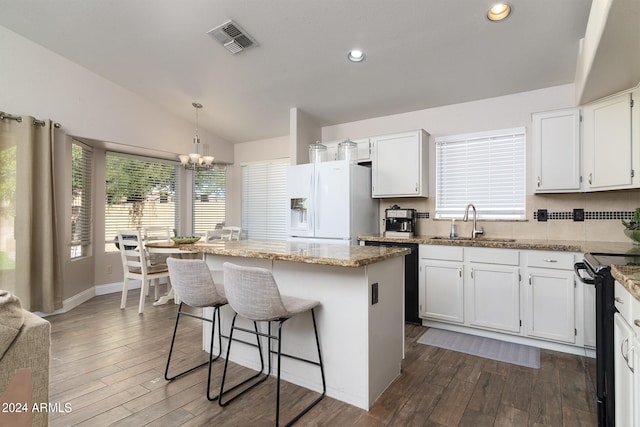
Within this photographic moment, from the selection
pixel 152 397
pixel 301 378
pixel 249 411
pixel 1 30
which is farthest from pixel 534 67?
pixel 1 30

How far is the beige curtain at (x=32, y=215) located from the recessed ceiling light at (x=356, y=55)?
135 inches

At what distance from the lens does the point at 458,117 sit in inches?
148

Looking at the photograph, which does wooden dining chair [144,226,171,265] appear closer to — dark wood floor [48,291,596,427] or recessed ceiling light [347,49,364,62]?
dark wood floor [48,291,596,427]

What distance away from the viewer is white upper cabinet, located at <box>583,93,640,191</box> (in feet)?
8.40

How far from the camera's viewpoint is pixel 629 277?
49.3 inches

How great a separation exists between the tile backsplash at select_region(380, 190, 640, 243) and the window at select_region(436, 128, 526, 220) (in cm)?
11

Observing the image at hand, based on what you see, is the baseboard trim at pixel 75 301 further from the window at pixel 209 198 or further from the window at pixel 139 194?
the window at pixel 209 198

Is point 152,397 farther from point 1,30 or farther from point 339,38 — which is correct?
point 1,30

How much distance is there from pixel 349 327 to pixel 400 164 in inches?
92.0

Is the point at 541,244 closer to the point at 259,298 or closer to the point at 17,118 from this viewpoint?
the point at 259,298

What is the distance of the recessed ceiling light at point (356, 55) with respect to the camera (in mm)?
3059

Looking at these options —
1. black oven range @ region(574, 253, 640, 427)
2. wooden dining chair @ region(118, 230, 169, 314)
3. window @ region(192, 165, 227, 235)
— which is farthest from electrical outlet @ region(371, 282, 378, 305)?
window @ region(192, 165, 227, 235)

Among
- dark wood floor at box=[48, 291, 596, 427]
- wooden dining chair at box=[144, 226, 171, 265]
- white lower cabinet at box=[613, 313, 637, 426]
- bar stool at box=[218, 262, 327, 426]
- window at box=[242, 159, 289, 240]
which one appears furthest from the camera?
window at box=[242, 159, 289, 240]

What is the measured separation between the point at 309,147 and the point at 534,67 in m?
2.59
